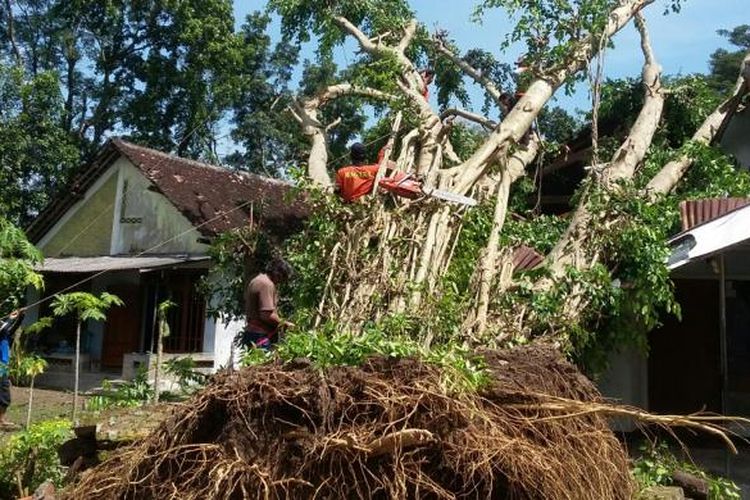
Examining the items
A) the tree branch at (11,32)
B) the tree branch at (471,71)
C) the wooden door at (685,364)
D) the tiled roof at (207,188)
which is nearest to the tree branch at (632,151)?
the wooden door at (685,364)

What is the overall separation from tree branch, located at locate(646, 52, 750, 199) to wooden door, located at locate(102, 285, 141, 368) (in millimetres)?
10185

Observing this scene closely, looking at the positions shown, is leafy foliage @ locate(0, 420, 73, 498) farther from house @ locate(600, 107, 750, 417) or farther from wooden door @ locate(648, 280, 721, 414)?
wooden door @ locate(648, 280, 721, 414)

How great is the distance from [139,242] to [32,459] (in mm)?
9997

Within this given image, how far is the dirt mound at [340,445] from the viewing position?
11.8 ft

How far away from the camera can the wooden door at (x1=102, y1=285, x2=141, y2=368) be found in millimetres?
15250

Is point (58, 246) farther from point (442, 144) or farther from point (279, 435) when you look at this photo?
point (279, 435)

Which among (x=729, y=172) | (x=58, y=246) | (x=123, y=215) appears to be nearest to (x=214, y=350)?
(x=123, y=215)

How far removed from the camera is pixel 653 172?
9227 millimetres

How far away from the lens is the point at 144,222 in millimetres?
15227

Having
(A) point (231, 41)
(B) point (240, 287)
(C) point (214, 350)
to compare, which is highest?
(A) point (231, 41)

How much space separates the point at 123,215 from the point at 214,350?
3.85 metres

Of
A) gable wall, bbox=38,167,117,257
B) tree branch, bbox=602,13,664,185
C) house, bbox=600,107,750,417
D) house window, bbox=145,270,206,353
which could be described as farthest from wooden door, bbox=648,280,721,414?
gable wall, bbox=38,167,117,257

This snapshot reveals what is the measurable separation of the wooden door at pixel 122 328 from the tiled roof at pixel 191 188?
2244 mm

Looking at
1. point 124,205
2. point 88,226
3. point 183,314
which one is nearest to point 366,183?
point 183,314
